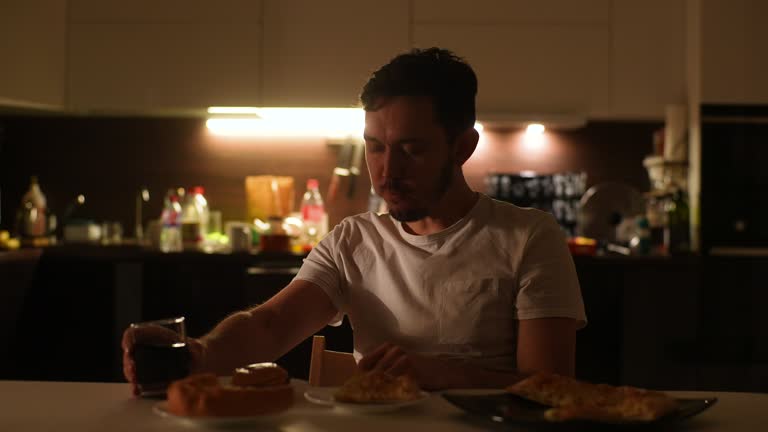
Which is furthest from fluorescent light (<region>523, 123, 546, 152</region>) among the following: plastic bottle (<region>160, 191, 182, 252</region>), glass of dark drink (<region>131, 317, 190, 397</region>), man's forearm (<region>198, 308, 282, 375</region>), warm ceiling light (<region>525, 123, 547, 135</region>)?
glass of dark drink (<region>131, 317, 190, 397</region>)

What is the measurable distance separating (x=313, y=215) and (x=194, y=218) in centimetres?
55

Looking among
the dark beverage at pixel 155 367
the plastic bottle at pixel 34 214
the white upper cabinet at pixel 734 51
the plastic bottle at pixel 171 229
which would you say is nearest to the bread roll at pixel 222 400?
the dark beverage at pixel 155 367

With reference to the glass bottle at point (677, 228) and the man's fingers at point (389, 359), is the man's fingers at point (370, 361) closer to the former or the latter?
the man's fingers at point (389, 359)

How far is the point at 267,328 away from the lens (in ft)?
5.41

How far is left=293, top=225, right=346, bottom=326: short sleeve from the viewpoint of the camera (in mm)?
1761

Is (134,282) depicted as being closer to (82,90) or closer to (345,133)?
(82,90)

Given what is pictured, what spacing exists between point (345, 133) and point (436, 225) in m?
2.53

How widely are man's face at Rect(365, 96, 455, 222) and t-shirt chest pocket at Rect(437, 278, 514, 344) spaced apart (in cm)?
16

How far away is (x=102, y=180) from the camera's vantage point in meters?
4.30

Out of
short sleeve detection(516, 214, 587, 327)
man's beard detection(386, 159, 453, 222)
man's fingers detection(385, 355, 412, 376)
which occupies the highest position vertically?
man's beard detection(386, 159, 453, 222)

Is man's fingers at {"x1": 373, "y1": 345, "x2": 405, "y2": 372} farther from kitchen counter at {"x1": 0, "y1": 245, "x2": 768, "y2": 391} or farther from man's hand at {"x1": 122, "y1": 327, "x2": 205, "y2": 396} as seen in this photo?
kitchen counter at {"x1": 0, "y1": 245, "x2": 768, "y2": 391}

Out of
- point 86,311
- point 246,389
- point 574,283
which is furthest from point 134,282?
point 246,389

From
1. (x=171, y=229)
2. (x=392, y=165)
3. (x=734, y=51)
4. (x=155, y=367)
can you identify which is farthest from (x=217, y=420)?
(x=734, y=51)

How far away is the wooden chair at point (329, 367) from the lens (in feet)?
5.08
